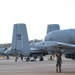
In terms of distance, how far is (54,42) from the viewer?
4250 centimetres

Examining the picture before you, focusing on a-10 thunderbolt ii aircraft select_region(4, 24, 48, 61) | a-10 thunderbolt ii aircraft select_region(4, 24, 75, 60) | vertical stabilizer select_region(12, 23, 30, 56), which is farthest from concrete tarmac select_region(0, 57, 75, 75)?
vertical stabilizer select_region(12, 23, 30, 56)

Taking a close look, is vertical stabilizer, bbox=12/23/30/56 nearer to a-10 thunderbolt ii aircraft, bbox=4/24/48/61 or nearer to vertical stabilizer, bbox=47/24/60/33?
a-10 thunderbolt ii aircraft, bbox=4/24/48/61

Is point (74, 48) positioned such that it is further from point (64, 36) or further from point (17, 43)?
point (17, 43)

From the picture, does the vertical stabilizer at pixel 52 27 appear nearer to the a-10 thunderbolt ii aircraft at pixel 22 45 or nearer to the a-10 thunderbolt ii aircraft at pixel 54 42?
the a-10 thunderbolt ii aircraft at pixel 54 42

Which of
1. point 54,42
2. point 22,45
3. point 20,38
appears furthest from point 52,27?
point 54,42

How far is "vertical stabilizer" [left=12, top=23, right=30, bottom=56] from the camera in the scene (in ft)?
221

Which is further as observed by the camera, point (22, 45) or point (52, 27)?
point (52, 27)

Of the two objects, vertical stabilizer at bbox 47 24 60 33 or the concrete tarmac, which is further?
vertical stabilizer at bbox 47 24 60 33

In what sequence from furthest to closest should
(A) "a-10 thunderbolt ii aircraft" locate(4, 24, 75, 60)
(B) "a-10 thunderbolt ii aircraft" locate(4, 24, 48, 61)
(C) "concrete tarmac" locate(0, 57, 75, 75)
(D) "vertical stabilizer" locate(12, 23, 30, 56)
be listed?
1. (D) "vertical stabilizer" locate(12, 23, 30, 56)
2. (B) "a-10 thunderbolt ii aircraft" locate(4, 24, 48, 61)
3. (A) "a-10 thunderbolt ii aircraft" locate(4, 24, 75, 60)
4. (C) "concrete tarmac" locate(0, 57, 75, 75)

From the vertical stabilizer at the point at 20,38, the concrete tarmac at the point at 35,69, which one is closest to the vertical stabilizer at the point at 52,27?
the vertical stabilizer at the point at 20,38

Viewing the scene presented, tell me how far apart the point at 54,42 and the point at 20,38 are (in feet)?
89.5

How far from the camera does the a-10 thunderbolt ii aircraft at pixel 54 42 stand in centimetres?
3152

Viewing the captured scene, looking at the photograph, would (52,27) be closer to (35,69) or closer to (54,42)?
(54,42)

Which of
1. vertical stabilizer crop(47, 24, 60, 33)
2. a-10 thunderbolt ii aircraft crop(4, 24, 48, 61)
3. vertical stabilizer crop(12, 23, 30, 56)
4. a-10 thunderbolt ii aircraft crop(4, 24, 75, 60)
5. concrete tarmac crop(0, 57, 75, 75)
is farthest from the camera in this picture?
vertical stabilizer crop(47, 24, 60, 33)
